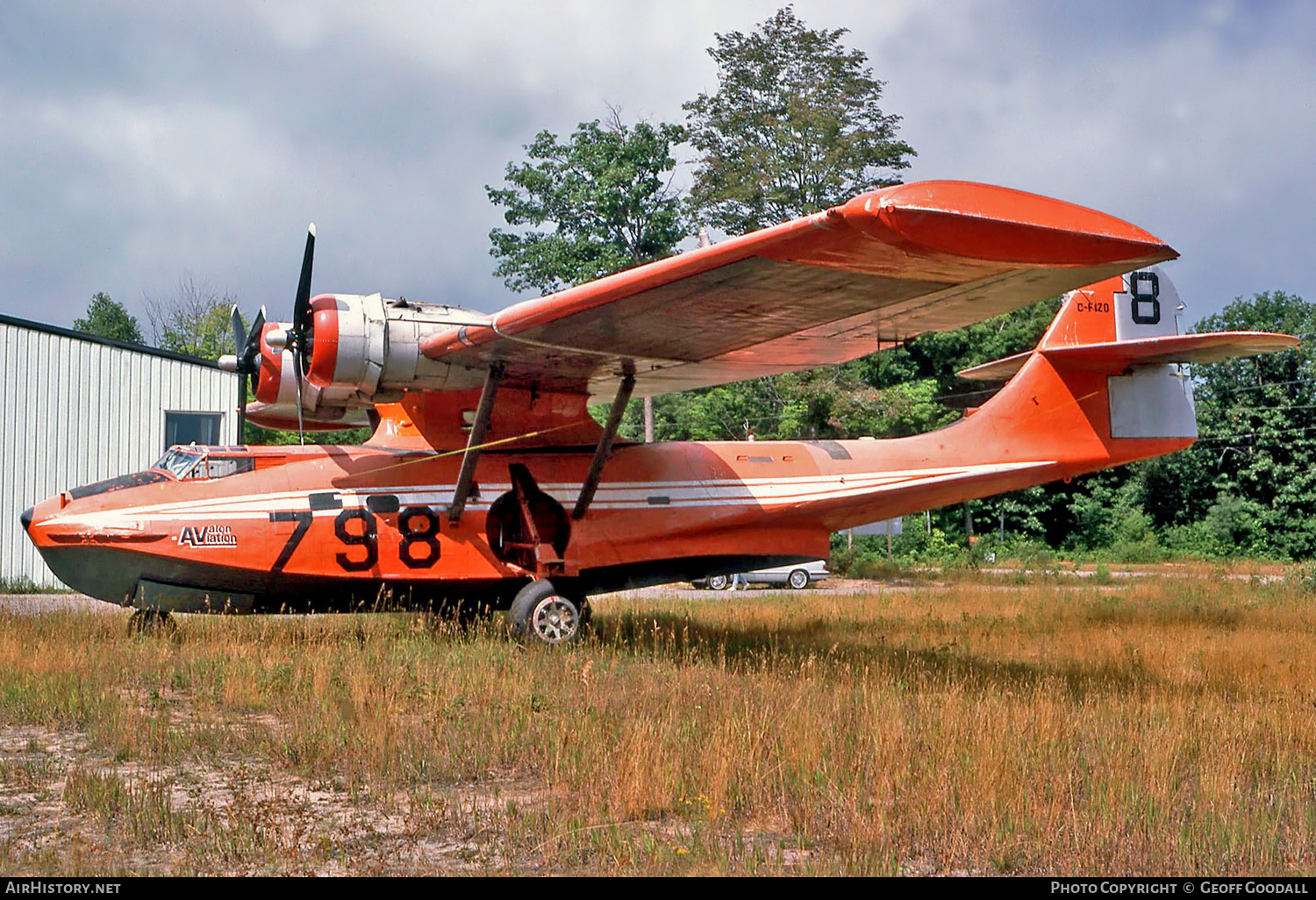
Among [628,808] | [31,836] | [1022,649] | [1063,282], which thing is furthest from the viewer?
[1022,649]

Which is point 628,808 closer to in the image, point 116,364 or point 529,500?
point 529,500

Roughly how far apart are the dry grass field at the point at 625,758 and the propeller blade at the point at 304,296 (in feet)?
10.7

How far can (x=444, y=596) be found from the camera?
1223cm

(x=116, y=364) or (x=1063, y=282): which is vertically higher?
(x=116, y=364)

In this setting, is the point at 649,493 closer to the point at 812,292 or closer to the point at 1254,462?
the point at 812,292

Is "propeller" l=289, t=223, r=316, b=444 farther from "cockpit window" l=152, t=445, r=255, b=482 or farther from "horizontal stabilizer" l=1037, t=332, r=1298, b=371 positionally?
"horizontal stabilizer" l=1037, t=332, r=1298, b=371

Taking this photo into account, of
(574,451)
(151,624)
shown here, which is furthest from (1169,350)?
(151,624)

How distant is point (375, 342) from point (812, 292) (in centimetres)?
477

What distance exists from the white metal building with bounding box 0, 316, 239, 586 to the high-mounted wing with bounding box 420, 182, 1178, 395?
13.5 meters

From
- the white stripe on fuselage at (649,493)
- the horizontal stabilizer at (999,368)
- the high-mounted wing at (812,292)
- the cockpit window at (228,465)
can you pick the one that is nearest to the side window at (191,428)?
the cockpit window at (228,465)

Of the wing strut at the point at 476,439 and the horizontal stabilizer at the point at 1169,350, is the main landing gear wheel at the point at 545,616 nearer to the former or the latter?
the wing strut at the point at 476,439

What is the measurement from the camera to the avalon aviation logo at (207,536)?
1084cm

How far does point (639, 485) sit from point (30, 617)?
728cm

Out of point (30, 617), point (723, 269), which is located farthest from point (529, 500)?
point (30, 617)
